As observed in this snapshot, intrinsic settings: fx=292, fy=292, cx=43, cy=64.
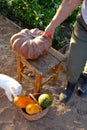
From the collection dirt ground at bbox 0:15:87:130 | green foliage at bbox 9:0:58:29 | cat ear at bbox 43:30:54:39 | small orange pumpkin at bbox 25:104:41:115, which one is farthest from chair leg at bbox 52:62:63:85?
green foliage at bbox 9:0:58:29

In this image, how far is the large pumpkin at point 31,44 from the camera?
2.98m

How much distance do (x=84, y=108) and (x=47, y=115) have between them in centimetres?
45

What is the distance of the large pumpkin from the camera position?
298 cm

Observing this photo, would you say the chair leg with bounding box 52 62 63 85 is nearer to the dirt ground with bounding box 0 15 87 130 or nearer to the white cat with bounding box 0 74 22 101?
the dirt ground with bounding box 0 15 87 130

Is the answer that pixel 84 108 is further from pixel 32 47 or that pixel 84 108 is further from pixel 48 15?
pixel 48 15

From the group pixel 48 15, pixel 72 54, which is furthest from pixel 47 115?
pixel 48 15

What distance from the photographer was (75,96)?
3.48m

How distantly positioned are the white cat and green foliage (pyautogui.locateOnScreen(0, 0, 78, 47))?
107 cm

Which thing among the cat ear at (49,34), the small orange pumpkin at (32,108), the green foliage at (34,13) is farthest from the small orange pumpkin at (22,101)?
the green foliage at (34,13)

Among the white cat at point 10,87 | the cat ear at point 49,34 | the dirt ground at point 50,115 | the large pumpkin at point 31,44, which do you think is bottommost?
the dirt ground at point 50,115

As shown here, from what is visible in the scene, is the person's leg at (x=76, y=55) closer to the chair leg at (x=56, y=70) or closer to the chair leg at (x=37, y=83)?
the chair leg at (x=56, y=70)

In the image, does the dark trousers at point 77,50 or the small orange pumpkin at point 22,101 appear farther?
the small orange pumpkin at point 22,101

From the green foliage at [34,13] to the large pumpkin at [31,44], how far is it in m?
0.95

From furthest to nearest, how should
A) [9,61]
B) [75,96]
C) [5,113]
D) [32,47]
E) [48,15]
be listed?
[48,15], [9,61], [75,96], [5,113], [32,47]
